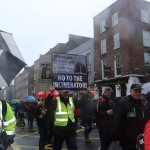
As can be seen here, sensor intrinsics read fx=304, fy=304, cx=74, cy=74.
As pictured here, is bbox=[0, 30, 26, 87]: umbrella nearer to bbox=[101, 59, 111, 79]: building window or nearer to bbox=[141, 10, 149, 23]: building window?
bbox=[141, 10, 149, 23]: building window

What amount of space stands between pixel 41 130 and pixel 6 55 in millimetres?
3896

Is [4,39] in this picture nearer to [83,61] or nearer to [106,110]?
[106,110]

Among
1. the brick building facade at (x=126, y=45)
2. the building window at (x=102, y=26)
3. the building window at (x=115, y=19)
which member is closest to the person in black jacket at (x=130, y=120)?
the brick building facade at (x=126, y=45)

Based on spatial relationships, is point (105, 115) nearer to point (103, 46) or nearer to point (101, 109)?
point (101, 109)

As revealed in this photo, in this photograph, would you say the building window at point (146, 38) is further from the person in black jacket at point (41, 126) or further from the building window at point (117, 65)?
the person in black jacket at point (41, 126)

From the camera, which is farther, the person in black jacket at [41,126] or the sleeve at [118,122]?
the person in black jacket at [41,126]

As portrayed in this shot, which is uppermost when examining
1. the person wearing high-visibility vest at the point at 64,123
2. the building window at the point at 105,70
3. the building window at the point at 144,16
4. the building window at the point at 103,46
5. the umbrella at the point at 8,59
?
the building window at the point at 144,16

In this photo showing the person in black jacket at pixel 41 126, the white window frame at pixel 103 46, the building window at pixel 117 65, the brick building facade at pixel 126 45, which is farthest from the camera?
the white window frame at pixel 103 46

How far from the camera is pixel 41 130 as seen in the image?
624cm

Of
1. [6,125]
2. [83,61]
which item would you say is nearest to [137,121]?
[6,125]

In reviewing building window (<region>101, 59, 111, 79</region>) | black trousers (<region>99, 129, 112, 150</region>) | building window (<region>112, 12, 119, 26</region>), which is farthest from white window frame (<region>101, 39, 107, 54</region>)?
black trousers (<region>99, 129, 112, 150</region>)

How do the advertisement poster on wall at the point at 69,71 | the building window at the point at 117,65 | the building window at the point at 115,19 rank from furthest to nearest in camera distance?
the building window at the point at 115,19, the building window at the point at 117,65, the advertisement poster on wall at the point at 69,71

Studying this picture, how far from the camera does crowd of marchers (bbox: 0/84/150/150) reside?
3.16 metres

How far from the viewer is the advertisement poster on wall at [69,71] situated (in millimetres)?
7904
